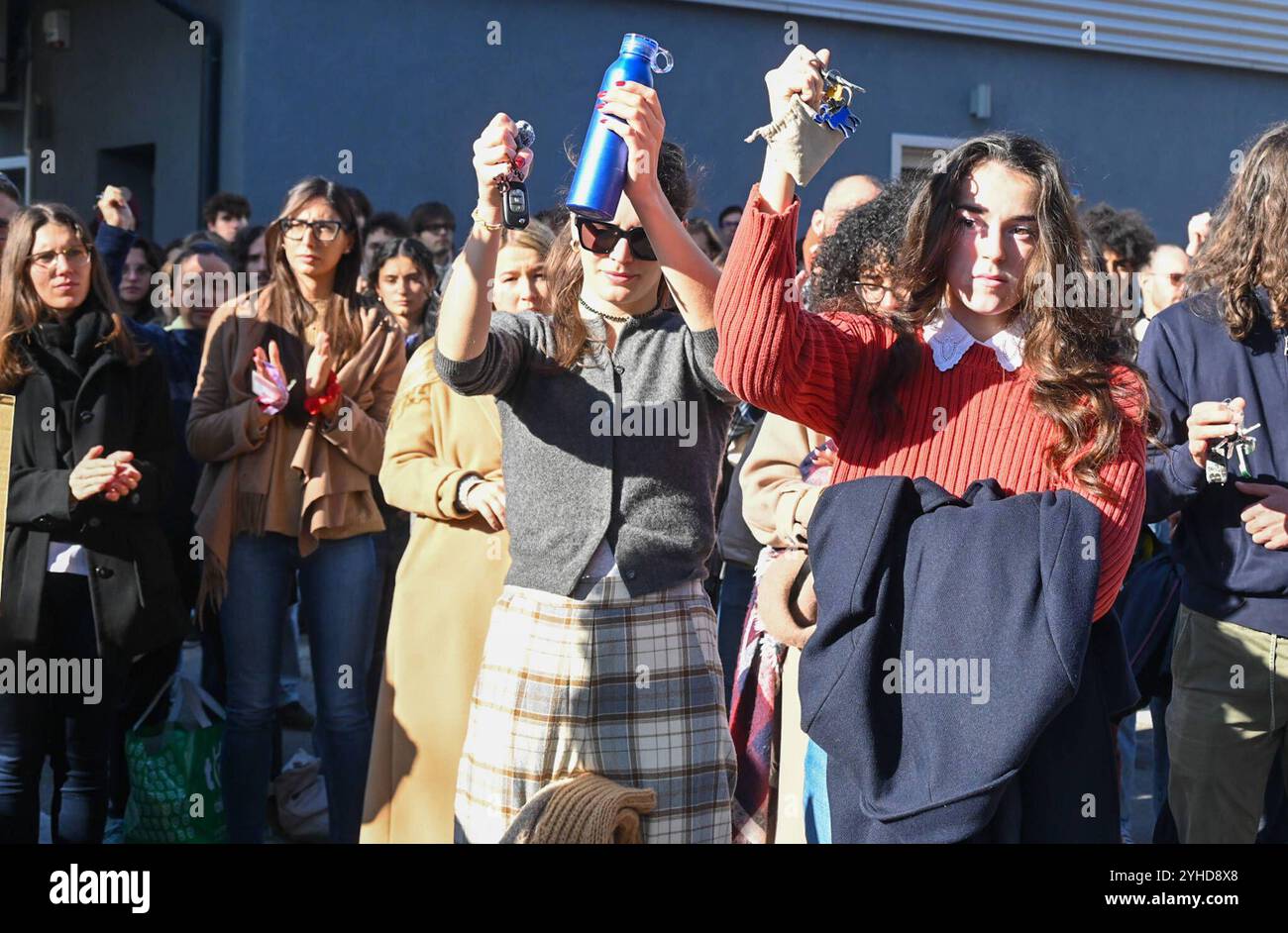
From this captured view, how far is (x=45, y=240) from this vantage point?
4.36m

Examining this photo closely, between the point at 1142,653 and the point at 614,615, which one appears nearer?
the point at 614,615

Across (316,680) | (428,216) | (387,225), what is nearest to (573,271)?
(316,680)

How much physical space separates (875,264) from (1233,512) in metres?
1.01

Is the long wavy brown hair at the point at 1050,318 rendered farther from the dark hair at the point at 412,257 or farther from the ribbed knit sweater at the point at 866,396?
the dark hair at the point at 412,257

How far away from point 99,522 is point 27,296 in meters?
0.73

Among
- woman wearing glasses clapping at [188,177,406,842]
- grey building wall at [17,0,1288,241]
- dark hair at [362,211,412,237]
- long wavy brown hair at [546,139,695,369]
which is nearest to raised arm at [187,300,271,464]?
woman wearing glasses clapping at [188,177,406,842]

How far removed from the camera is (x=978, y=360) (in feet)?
7.86

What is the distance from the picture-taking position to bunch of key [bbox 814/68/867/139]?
7.09 feet

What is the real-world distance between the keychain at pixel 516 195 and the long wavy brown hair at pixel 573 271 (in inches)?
11.8

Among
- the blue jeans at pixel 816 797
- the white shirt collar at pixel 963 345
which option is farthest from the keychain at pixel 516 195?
the blue jeans at pixel 816 797

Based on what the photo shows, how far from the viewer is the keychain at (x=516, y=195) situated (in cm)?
262

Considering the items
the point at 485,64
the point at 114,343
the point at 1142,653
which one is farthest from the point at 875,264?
the point at 485,64

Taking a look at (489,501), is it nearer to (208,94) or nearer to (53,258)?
(53,258)

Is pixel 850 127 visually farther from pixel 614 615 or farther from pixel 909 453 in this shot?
pixel 614 615
